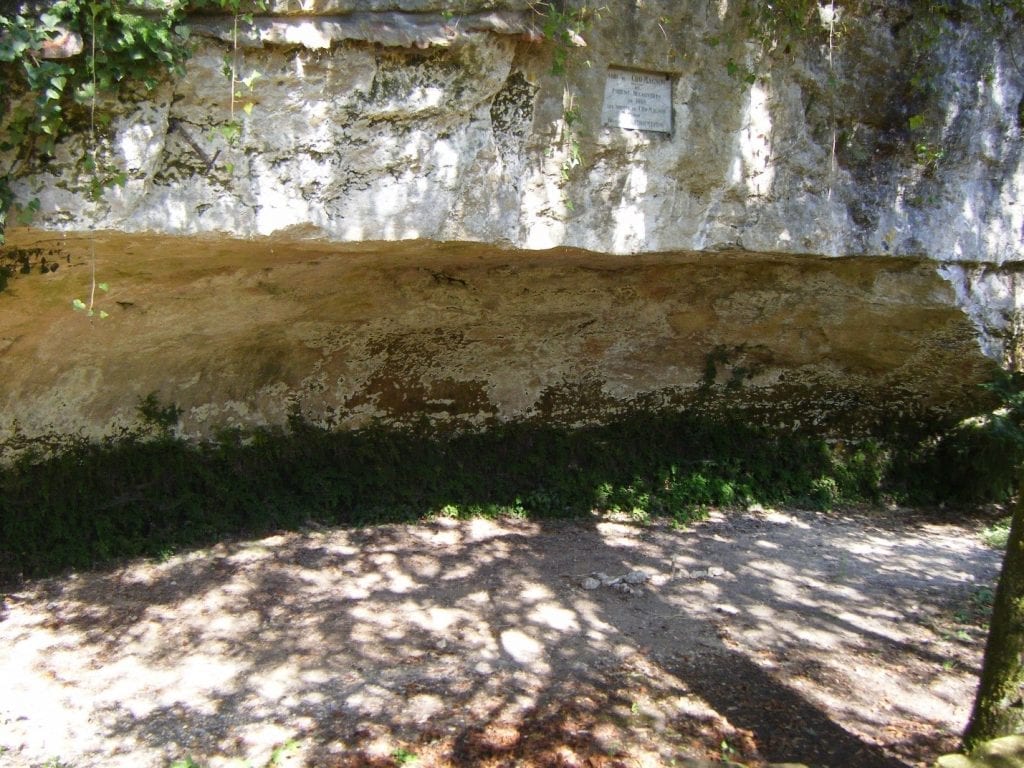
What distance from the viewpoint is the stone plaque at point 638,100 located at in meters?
3.93

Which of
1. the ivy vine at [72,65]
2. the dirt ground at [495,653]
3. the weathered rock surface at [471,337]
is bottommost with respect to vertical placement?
the dirt ground at [495,653]

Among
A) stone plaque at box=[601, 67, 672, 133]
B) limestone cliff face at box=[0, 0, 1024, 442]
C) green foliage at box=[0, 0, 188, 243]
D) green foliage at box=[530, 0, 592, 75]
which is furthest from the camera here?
stone plaque at box=[601, 67, 672, 133]

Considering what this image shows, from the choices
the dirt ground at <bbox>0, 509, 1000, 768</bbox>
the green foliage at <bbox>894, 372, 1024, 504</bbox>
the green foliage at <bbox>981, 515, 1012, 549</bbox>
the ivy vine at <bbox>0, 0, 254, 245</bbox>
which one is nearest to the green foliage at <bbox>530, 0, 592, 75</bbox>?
the ivy vine at <bbox>0, 0, 254, 245</bbox>

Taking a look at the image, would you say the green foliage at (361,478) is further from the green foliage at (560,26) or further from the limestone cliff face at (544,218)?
the green foliage at (560,26)

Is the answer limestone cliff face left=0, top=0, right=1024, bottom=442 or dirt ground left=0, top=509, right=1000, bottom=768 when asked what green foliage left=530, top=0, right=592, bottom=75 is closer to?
limestone cliff face left=0, top=0, right=1024, bottom=442

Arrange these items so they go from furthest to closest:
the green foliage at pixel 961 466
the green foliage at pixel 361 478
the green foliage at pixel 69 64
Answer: the green foliage at pixel 961 466
the green foliage at pixel 361 478
the green foliage at pixel 69 64

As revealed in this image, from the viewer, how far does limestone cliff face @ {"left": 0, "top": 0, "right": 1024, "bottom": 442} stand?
3236 mm

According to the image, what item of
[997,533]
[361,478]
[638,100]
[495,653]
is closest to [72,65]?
[638,100]

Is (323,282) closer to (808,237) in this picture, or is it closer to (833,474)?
(808,237)

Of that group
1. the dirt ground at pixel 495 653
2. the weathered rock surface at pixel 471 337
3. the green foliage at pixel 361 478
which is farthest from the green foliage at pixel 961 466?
the dirt ground at pixel 495 653

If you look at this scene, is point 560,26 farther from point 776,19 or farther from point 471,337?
point 471,337

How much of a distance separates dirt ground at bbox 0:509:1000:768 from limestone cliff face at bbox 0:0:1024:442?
4.10ft

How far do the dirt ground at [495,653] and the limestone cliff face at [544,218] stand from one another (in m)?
1.25

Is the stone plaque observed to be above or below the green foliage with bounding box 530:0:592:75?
below
